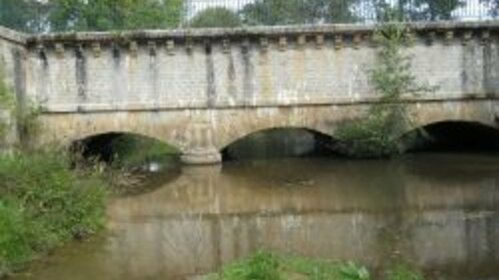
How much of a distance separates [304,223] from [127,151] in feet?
57.9

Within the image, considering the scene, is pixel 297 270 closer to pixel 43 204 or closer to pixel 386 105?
pixel 43 204

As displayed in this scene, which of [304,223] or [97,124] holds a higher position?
[97,124]

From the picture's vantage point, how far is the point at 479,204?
17250 mm

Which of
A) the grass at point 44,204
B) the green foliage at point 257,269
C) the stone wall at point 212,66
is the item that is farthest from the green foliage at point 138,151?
the green foliage at point 257,269

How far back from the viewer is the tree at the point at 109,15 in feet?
139

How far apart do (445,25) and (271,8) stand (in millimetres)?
→ 25365

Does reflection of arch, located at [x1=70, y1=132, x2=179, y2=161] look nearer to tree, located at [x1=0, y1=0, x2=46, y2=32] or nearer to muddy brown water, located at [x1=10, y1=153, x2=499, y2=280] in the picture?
muddy brown water, located at [x1=10, y1=153, x2=499, y2=280]

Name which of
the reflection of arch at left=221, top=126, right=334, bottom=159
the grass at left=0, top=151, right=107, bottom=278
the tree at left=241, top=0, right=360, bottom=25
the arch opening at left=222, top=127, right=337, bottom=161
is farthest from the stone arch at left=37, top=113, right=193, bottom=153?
the tree at left=241, top=0, right=360, bottom=25

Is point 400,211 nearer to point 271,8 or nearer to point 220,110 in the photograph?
point 220,110

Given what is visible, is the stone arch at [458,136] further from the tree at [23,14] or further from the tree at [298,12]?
the tree at [23,14]

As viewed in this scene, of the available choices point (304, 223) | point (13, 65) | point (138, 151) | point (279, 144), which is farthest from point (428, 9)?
point (304, 223)

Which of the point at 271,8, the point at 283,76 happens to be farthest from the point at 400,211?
the point at 271,8

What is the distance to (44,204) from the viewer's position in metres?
14.8

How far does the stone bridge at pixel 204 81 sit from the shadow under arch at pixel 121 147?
117cm
